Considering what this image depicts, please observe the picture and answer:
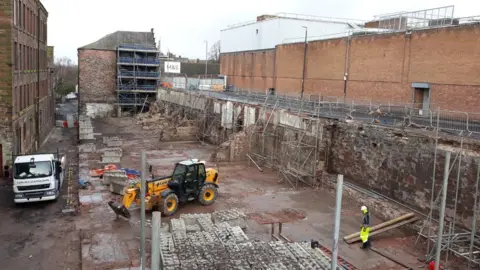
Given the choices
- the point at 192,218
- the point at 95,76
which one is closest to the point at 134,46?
the point at 95,76

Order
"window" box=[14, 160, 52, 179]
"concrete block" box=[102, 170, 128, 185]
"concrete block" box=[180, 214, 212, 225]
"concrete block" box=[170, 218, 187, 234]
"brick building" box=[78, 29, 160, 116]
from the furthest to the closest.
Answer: "brick building" box=[78, 29, 160, 116] < "concrete block" box=[102, 170, 128, 185] < "window" box=[14, 160, 52, 179] < "concrete block" box=[180, 214, 212, 225] < "concrete block" box=[170, 218, 187, 234]

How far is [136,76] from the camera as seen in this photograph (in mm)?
53875

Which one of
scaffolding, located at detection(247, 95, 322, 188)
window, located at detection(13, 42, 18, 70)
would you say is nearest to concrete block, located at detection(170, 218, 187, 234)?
scaffolding, located at detection(247, 95, 322, 188)

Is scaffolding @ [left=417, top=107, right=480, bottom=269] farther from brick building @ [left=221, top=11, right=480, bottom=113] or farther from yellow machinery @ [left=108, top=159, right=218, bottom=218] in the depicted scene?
brick building @ [left=221, top=11, right=480, bottom=113]

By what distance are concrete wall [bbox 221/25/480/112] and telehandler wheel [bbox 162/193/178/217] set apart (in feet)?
56.8

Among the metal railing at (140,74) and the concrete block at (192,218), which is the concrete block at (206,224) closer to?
the concrete block at (192,218)

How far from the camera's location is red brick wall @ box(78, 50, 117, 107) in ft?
173

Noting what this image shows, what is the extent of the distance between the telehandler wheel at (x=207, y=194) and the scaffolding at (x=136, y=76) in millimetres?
37219

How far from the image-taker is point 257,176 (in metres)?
25.0

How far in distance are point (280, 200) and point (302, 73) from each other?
24608 mm

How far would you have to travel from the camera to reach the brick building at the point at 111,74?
52906 millimetres

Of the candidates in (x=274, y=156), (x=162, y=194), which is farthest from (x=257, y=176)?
(x=162, y=194)

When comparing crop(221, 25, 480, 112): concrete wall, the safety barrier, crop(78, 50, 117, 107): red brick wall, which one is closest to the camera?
crop(221, 25, 480, 112): concrete wall

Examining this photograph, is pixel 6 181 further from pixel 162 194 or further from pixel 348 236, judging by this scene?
pixel 348 236
